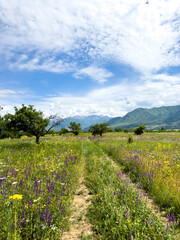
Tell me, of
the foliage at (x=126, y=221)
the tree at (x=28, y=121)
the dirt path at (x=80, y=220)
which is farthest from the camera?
the tree at (x=28, y=121)

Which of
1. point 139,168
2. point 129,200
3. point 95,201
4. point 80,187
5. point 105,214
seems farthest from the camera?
point 139,168

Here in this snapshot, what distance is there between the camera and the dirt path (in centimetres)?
349

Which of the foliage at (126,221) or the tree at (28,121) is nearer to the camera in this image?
the foliage at (126,221)

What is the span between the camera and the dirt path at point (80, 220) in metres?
3.49

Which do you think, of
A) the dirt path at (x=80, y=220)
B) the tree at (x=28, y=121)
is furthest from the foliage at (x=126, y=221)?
the tree at (x=28, y=121)

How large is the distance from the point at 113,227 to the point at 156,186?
10.1ft

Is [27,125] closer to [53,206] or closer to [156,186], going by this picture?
[53,206]

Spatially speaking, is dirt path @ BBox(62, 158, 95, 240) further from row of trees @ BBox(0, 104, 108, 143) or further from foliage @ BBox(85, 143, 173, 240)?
row of trees @ BBox(0, 104, 108, 143)

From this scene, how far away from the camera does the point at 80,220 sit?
413 centimetres

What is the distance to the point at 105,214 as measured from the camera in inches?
154

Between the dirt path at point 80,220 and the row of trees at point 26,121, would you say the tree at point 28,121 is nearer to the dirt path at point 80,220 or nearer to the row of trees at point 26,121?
the row of trees at point 26,121

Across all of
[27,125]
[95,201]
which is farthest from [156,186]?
[27,125]

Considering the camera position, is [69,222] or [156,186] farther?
[156,186]

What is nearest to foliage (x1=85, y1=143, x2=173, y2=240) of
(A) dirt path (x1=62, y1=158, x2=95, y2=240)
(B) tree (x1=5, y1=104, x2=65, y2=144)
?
(A) dirt path (x1=62, y1=158, x2=95, y2=240)
